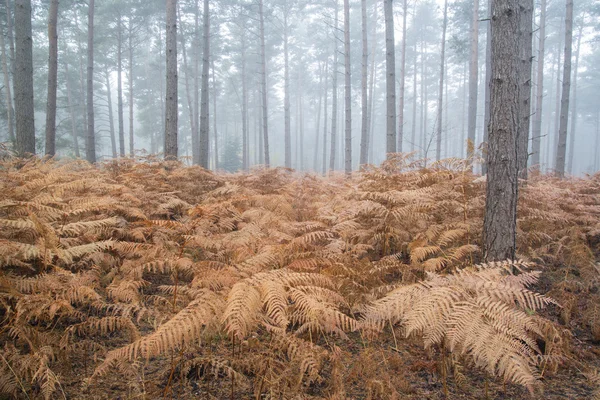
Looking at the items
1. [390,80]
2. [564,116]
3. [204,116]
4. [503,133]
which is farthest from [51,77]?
[564,116]

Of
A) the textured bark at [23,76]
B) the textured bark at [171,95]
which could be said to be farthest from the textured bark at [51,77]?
the textured bark at [171,95]

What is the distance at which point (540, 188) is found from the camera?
5473 mm

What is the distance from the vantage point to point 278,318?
79.6 inches

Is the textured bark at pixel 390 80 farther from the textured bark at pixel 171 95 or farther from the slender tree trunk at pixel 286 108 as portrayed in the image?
the slender tree trunk at pixel 286 108

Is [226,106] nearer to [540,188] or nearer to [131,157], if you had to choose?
[131,157]

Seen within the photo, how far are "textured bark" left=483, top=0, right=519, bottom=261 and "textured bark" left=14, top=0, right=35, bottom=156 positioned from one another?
947 cm

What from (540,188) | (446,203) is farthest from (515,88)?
(540,188)

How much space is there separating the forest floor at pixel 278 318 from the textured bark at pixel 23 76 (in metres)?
4.94

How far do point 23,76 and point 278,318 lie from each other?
9.61m

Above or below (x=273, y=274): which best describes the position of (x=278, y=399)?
below

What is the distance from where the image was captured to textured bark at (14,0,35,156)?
812cm

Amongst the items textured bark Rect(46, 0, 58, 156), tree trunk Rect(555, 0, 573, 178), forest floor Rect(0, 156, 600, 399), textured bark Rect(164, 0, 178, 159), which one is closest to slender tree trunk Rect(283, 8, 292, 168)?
textured bark Rect(164, 0, 178, 159)

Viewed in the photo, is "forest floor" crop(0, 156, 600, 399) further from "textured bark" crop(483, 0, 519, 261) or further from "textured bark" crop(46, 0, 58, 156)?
"textured bark" crop(46, 0, 58, 156)

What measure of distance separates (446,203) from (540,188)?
215cm
